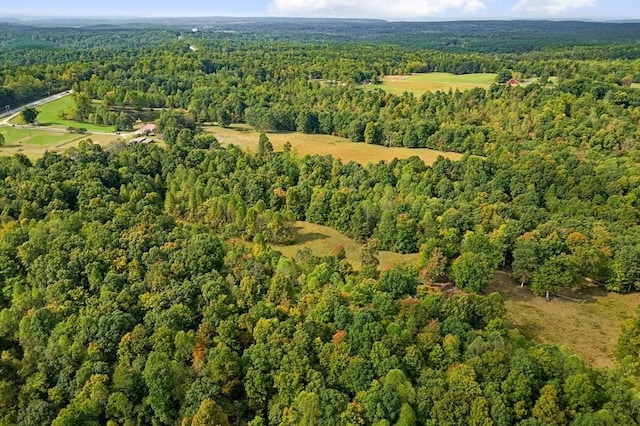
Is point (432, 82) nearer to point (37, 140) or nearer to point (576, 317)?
point (37, 140)

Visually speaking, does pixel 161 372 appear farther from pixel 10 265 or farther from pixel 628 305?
pixel 628 305

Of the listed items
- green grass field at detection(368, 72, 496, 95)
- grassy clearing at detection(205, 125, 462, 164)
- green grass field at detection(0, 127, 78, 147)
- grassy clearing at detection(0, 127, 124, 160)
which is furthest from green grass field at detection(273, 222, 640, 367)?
green grass field at detection(368, 72, 496, 95)

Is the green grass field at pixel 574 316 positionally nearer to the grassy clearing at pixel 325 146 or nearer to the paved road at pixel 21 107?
the grassy clearing at pixel 325 146

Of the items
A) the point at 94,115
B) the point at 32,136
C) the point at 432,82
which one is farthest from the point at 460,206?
the point at 432,82

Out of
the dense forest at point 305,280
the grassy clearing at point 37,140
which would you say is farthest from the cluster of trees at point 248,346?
the grassy clearing at point 37,140

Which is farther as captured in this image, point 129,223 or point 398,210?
point 398,210

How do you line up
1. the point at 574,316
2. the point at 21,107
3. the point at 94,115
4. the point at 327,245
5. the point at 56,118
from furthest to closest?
the point at 21,107 → the point at 56,118 → the point at 94,115 → the point at 327,245 → the point at 574,316

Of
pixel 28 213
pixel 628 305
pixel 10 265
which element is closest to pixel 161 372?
pixel 10 265
